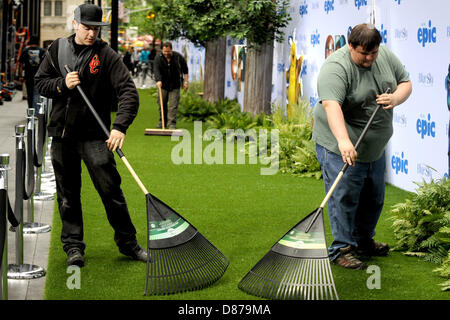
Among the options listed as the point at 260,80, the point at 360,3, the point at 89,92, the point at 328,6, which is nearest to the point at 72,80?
the point at 89,92

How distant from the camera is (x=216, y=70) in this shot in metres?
24.7

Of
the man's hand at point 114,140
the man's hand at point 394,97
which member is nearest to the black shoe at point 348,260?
the man's hand at point 394,97

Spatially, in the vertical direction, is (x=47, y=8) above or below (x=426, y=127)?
above

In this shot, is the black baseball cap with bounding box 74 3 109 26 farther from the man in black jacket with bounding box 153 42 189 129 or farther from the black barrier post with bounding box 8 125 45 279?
the man in black jacket with bounding box 153 42 189 129

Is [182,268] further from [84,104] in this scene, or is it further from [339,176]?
[84,104]

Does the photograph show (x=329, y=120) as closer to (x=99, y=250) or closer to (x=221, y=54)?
(x=99, y=250)

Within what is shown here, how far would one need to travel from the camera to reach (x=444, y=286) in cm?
635

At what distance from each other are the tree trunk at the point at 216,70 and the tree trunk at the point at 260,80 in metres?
6.40

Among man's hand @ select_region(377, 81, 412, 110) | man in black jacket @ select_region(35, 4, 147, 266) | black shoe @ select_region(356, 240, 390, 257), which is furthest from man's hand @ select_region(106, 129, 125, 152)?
black shoe @ select_region(356, 240, 390, 257)

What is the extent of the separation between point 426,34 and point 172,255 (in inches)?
209

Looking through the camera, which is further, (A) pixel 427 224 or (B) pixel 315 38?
(B) pixel 315 38

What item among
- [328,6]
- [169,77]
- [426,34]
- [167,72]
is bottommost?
[426,34]
